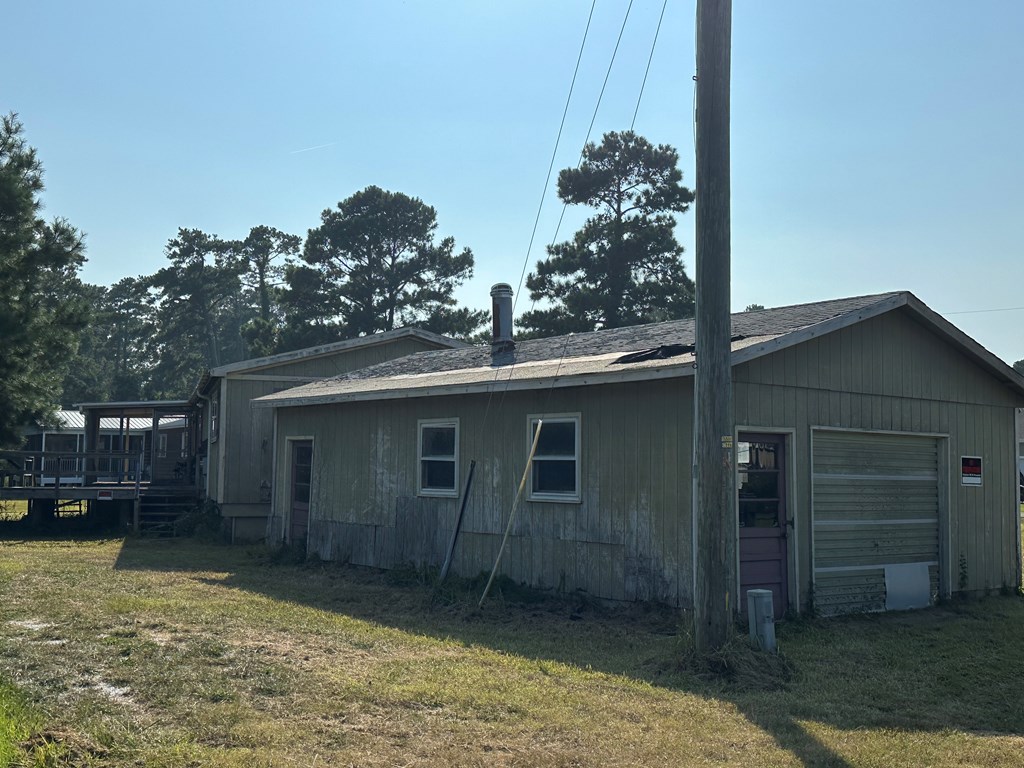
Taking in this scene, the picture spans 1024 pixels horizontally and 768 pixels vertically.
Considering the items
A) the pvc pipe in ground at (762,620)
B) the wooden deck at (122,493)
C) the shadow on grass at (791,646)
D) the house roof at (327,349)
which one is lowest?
the shadow on grass at (791,646)

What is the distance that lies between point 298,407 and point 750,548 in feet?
31.0

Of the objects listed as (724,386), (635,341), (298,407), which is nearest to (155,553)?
(298,407)

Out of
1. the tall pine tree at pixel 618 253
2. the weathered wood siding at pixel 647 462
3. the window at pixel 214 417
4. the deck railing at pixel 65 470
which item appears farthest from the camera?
the tall pine tree at pixel 618 253

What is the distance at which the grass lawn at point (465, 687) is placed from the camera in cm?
582

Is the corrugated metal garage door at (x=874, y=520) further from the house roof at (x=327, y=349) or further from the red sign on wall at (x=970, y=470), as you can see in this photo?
the house roof at (x=327, y=349)

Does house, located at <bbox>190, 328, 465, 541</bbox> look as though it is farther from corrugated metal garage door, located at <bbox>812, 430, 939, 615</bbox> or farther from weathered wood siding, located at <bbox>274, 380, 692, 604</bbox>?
corrugated metal garage door, located at <bbox>812, 430, 939, 615</bbox>

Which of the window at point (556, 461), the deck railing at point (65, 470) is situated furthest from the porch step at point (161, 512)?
the window at point (556, 461)

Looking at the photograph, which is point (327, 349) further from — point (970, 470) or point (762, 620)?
point (762, 620)

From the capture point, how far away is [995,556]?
13.5m

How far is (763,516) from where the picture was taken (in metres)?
10.8

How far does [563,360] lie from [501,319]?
3771 mm

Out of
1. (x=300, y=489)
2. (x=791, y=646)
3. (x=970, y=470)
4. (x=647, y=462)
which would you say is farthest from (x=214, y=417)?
(x=791, y=646)

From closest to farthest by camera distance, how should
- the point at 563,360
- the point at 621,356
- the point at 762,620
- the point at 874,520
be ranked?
the point at 762,620 < the point at 874,520 < the point at 621,356 < the point at 563,360

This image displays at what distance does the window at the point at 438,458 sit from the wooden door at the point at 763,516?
433 centimetres
